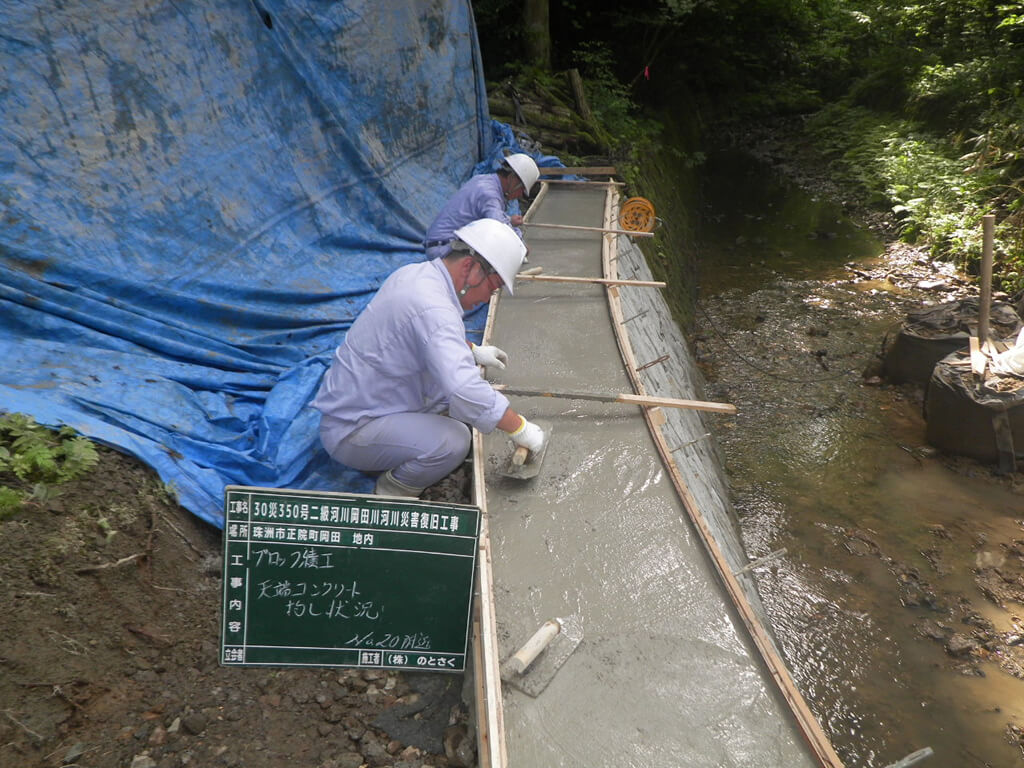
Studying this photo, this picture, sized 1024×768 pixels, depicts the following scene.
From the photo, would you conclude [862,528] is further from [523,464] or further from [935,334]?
[523,464]

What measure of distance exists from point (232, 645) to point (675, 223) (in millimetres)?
10622

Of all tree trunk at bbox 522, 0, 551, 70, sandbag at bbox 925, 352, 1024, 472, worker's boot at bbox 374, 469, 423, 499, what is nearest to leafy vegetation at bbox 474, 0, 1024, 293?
tree trunk at bbox 522, 0, 551, 70

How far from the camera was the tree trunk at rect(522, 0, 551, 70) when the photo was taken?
39.4ft

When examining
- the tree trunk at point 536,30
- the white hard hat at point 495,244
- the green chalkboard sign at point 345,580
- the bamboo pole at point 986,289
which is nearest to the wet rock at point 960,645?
the bamboo pole at point 986,289

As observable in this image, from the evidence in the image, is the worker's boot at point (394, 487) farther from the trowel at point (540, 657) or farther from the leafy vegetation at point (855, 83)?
the leafy vegetation at point (855, 83)

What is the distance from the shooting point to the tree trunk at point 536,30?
39.4ft

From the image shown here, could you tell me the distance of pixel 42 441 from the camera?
9.56 feet

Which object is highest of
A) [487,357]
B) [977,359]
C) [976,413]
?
[487,357]

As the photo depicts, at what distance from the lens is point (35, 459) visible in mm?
2809

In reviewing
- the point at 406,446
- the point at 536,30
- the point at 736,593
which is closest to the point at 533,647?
the point at 736,593

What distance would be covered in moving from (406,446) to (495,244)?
1.15 meters

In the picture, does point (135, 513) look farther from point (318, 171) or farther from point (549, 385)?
point (318, 171)

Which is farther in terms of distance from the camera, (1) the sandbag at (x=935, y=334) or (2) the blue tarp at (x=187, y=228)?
(1) the sandbag at (x=935, y=334)

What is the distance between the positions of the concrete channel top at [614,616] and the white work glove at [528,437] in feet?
0.90
